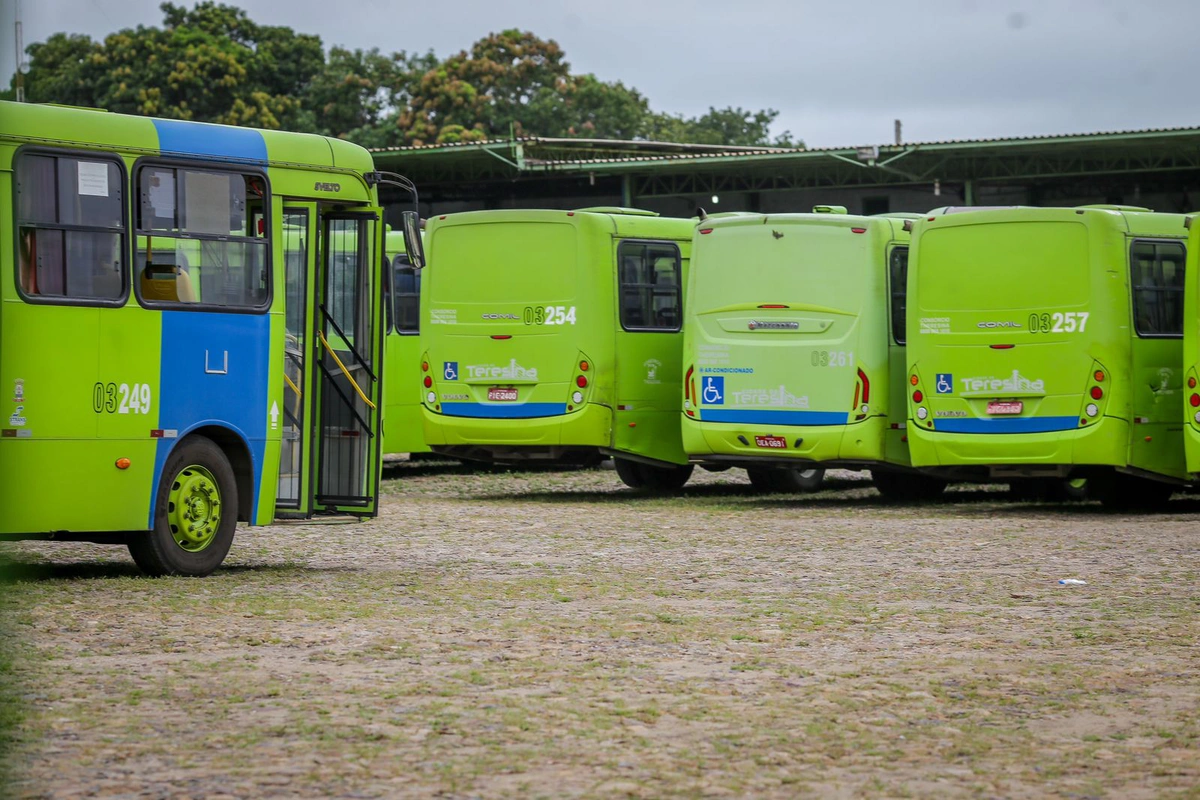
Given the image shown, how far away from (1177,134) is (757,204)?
41.4 feet

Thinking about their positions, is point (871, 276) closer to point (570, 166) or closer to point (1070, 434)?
point (1070, 434)

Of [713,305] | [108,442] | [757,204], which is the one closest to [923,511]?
[713,305]

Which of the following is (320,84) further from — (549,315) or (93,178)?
(93,178)

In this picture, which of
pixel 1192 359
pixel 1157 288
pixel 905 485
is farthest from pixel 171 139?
A: pixel 905 485

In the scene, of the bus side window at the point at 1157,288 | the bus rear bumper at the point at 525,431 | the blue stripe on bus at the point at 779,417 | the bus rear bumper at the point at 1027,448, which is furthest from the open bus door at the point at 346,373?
the bus side window at the point at 1157,288

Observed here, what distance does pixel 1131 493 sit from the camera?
19.9 meters

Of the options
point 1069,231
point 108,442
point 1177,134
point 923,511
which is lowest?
point 923,511

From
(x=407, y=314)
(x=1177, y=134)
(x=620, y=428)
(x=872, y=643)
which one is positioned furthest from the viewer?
(x=1177, y=134)

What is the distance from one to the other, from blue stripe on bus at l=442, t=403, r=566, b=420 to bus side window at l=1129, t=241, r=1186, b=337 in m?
6.05

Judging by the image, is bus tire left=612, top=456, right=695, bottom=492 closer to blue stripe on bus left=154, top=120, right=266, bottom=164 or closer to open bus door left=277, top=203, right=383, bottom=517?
open bus door left=277, top=203, right=383, bottom=517

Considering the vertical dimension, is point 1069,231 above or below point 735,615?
above

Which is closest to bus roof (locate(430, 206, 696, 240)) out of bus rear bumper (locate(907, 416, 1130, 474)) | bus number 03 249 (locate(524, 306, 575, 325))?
bus number 03 249 (locate(524, 306, 575, 325))

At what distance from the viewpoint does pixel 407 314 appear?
25.3 metres

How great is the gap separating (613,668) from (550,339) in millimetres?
12056
